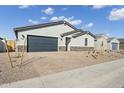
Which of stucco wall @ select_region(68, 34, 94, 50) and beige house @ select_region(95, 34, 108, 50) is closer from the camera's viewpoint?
stucco wall @ select_region(68, 34, 94, 50)

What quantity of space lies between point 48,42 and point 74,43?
5.19 m

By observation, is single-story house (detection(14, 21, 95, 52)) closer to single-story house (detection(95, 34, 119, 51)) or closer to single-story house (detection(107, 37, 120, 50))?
single-story house (detection(95, 34, 119, 51))

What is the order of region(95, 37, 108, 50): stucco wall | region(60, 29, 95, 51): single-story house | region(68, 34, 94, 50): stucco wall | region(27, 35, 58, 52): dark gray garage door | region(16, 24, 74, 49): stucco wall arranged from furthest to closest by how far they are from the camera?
region(95, 37, 108, 50): stucco wall, region(68, 34, 94, 50): stucco wall, region(60, 29, 95, 51): single-story house, region(27, 35, 58, 52): dark gray garage door, region(16, 24, 74, 49): stucco wall

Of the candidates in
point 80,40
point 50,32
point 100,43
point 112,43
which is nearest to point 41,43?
point 50,32

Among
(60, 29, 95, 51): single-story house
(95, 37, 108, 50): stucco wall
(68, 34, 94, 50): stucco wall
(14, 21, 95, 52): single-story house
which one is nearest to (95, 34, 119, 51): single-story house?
(95, 37, 108, 50): stucco wall

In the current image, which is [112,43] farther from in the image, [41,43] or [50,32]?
[41,43]

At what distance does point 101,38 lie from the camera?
40812mm

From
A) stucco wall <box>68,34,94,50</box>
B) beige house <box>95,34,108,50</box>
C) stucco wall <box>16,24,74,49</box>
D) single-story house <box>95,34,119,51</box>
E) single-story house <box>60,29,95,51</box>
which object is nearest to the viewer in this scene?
stucco wall <box>16,24,74,49</box>

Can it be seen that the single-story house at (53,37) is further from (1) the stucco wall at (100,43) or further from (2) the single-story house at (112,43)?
(2) the single-story house at (112,43)

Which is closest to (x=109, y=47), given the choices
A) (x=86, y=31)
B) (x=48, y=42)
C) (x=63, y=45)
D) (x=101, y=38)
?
(x=101, y=38)

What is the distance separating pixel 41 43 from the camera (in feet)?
85.1

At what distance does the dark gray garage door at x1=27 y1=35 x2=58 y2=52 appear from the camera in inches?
970

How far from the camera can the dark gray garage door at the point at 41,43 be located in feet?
80.9

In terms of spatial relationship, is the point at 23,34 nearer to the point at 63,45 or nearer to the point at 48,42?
the point at 48,42
